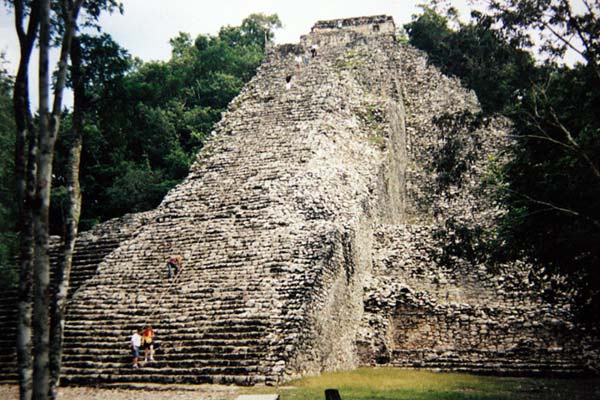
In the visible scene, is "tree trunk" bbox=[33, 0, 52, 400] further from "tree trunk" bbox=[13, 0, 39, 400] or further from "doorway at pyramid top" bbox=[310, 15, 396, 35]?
"doorway at pyramid top" bbox=[310, 15, 396, 35]

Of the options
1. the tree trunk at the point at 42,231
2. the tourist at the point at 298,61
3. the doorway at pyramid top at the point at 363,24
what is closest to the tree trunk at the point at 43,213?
the tree trunk at the point at 42,231

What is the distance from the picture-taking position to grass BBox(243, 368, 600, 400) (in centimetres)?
793

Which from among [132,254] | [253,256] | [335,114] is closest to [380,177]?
[335,114]

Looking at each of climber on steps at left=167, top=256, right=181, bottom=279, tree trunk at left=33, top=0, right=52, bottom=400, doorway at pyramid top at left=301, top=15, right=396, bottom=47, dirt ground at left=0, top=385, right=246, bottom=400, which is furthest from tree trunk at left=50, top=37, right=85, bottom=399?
doorway at pyramid top at left=301, top=15, right=396, bottom=47

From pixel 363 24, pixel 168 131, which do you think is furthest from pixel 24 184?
pixel 363 24

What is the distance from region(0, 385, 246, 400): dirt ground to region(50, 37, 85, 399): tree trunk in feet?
6.98

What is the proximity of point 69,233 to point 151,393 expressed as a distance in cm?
334

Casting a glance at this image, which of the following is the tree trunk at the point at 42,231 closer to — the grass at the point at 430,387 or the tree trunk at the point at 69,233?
the tree trunk at the point at 69,233

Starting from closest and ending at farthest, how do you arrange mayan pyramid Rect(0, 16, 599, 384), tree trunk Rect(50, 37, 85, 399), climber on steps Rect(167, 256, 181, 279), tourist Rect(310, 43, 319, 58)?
tree trunk Rect(50, 37, 85, 399) → mayan pyramid Rect(0, 16, 599, 384) → climber on steps Rect(167, 256, 181, 279) → tourist Rect(310, 43, 319, 58)

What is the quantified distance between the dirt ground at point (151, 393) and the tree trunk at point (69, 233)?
213 centimetres

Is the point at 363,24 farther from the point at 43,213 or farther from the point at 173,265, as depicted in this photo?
the point at 43,213

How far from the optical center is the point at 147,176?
21.7m

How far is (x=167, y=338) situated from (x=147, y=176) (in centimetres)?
1274

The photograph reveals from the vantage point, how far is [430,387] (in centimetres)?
883
